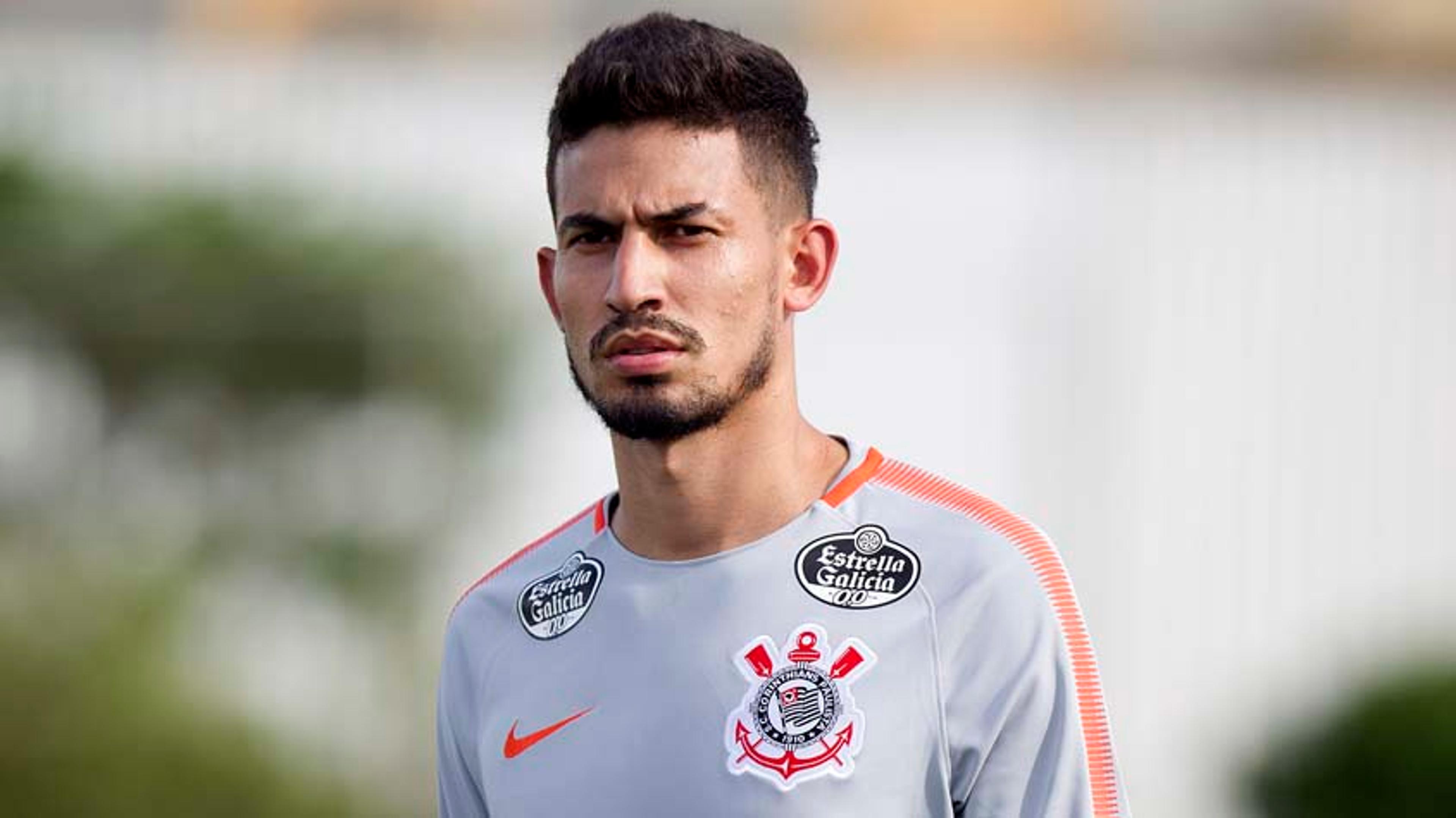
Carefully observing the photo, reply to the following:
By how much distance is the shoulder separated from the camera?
3.76 meters

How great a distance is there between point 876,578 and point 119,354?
32.7 ft

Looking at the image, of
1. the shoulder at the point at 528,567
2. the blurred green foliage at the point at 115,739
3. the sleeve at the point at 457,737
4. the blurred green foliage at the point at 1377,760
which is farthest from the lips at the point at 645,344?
the blurred green foliage at the point at 1377,760

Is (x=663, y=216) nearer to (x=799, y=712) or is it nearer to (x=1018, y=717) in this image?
(x=799, y=712)

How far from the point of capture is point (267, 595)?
11.5 m

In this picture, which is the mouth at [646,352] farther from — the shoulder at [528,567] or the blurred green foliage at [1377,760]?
the blurred green foliage at [1377,760]

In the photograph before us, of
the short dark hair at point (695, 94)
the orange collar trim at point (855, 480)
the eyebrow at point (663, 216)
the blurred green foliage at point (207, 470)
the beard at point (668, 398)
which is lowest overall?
the blurred green foliage at point (207, 470)

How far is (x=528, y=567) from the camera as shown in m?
3.81

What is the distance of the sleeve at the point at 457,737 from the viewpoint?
12.3ft

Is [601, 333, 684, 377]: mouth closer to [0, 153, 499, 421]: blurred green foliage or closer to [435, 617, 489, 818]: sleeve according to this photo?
[435, 617, 489, 818]: sleeve

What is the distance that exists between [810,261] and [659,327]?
0.98 ft

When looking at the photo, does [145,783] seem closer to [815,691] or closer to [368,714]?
[368,714]

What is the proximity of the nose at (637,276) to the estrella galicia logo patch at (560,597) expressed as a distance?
0.49 m

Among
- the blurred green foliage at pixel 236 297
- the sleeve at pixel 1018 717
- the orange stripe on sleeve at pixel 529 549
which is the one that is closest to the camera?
the sleeve at pixel 1018 717

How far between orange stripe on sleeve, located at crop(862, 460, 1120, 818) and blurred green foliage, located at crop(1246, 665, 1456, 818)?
7.72m
